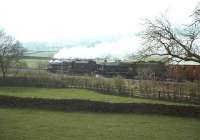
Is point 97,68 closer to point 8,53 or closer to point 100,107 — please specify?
point 8,53

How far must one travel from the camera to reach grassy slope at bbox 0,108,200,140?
27.4 metres

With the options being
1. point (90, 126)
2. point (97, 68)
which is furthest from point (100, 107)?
point (97, 68)

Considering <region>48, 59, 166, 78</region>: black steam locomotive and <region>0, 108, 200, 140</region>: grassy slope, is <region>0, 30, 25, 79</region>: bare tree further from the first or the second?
<region>0, 108, 200, 140</region>: grassy slope

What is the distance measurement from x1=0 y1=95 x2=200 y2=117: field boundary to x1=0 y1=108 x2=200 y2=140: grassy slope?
1260 mm

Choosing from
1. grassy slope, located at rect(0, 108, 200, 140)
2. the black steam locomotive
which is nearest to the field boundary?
grassy slope, located at rect(0, 108, 200, 140)

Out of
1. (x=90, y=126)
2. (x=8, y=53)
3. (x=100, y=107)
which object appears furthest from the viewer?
(x=8, y=53)

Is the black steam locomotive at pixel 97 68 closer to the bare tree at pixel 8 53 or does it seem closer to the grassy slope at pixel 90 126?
the bare tree at pixel 8 53

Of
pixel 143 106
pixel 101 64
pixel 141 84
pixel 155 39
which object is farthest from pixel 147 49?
pixel 101 64

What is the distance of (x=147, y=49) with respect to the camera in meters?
34.3

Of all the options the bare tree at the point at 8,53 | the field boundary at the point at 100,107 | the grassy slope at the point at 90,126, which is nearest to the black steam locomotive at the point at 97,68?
the bare tree at the point at 8,53

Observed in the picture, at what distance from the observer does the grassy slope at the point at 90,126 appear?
27.4 meters

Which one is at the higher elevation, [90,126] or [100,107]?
[100,107]

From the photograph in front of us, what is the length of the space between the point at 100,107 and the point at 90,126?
673cm

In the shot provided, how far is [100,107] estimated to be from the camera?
37.3 meters
